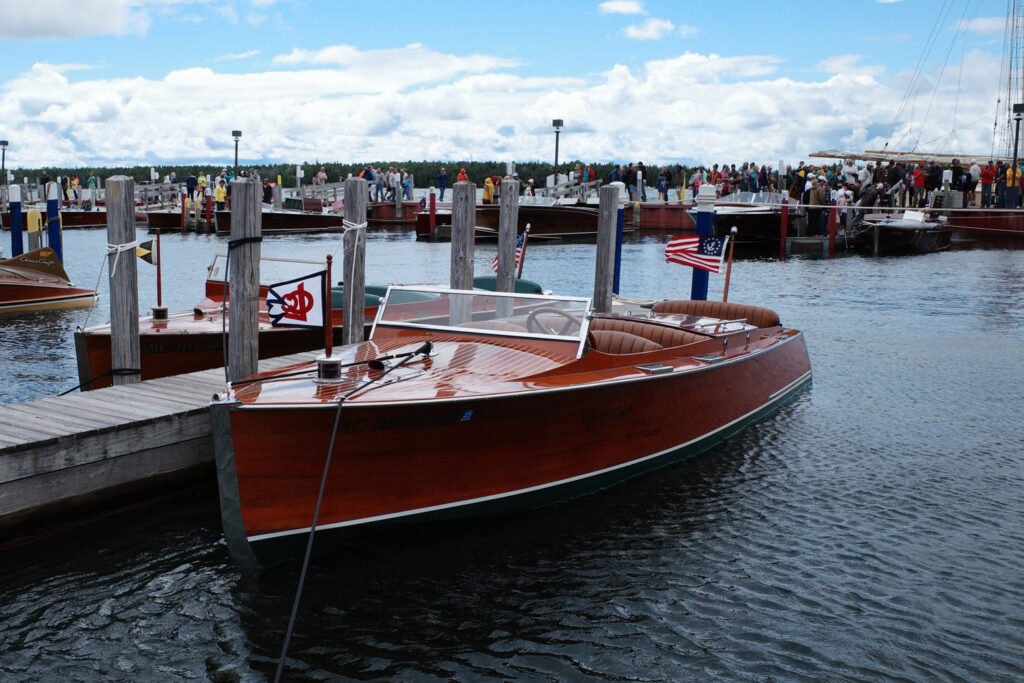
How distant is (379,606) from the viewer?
6.14 meters

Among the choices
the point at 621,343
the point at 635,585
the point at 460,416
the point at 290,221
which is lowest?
the point at 635,585

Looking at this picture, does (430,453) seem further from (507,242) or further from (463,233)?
(507,242)

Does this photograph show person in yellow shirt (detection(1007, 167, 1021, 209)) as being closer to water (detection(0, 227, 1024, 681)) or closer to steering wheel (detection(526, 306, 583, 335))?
water (detection(0, 227, 1024, 681))

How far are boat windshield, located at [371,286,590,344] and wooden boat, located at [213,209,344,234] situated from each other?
107 feet

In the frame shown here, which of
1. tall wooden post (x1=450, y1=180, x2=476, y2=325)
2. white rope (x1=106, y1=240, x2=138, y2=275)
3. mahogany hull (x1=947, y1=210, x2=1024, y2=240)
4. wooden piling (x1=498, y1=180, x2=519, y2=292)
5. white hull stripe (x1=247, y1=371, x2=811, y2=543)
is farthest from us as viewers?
mahogany hull (x1=947, y1=210, x2=1024, y2=240)

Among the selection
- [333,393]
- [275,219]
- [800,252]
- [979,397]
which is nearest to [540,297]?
[333,393]

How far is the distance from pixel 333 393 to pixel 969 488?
6.10 m

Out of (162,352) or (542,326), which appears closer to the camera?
(542,326)

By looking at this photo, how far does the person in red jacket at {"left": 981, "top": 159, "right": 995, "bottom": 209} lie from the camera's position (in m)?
37.1

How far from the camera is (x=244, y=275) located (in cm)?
741

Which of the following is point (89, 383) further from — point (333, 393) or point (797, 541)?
Answer: point (797, 541)

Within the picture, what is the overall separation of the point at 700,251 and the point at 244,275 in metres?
7.19

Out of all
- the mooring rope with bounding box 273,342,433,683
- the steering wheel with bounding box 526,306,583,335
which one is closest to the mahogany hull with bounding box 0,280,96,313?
Result: the steering wheel with bounding box 526,306,583,335

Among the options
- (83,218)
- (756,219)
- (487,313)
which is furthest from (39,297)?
(83,218)
